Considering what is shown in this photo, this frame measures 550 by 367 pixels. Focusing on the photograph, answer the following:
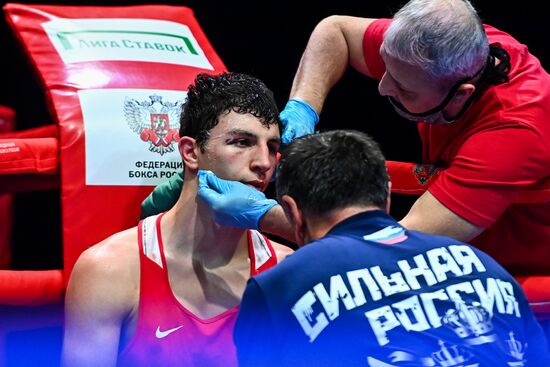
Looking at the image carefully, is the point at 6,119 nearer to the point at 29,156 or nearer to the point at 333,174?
the point at 29,156

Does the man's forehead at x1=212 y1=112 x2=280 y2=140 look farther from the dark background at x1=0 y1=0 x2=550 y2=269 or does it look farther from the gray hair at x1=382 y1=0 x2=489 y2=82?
the dark background at x1=0 y1=0 x2=550 y2=269

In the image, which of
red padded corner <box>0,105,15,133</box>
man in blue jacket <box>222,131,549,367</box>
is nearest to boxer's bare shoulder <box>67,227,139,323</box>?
man in blue jacket <box>222,131,549,367</box>

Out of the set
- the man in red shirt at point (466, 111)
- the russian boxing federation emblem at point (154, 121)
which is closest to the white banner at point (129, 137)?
the russian boxing federation emblem at point (154, 121)

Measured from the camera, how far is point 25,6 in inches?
101

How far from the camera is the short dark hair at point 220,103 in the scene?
2016mm

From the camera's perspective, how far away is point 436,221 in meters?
1.97

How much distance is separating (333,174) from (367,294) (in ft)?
0.65

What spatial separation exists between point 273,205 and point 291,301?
580 mm

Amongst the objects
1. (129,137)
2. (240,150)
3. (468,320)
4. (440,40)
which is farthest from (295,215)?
(129,137)

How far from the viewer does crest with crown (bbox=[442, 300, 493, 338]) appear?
52.1 inches

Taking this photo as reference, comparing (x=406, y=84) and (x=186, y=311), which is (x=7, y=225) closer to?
(x=186, y=311)

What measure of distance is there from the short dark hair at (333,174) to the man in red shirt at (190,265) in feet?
1.57

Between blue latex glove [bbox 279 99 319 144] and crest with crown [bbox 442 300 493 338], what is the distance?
2.75ft

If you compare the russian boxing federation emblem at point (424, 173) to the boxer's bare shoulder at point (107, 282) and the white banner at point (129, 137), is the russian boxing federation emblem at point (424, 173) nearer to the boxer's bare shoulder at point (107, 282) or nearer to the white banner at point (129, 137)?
the white banner at point (129, 137)
